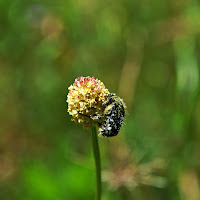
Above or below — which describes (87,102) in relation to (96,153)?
above

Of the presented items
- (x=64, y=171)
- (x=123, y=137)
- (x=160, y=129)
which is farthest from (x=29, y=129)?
(x=160, y=129)

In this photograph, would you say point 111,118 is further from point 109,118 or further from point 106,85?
point 106,85

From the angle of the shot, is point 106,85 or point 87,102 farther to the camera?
point 106,85

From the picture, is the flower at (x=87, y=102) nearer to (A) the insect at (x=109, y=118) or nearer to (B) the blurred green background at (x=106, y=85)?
(A) the insect at (x=109, y=118)

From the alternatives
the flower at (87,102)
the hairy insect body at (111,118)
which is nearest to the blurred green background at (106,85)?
the hairy insect body at (111,118)

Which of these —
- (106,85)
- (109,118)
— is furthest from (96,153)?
(106,85)

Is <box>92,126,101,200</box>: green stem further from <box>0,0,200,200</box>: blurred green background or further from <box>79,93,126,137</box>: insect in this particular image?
<box>0,0,200,200</box>: blurred green background

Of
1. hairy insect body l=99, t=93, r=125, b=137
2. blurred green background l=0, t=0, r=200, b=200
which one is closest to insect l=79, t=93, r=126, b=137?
hairy insect body l=99, t=93, r=125, b=137
